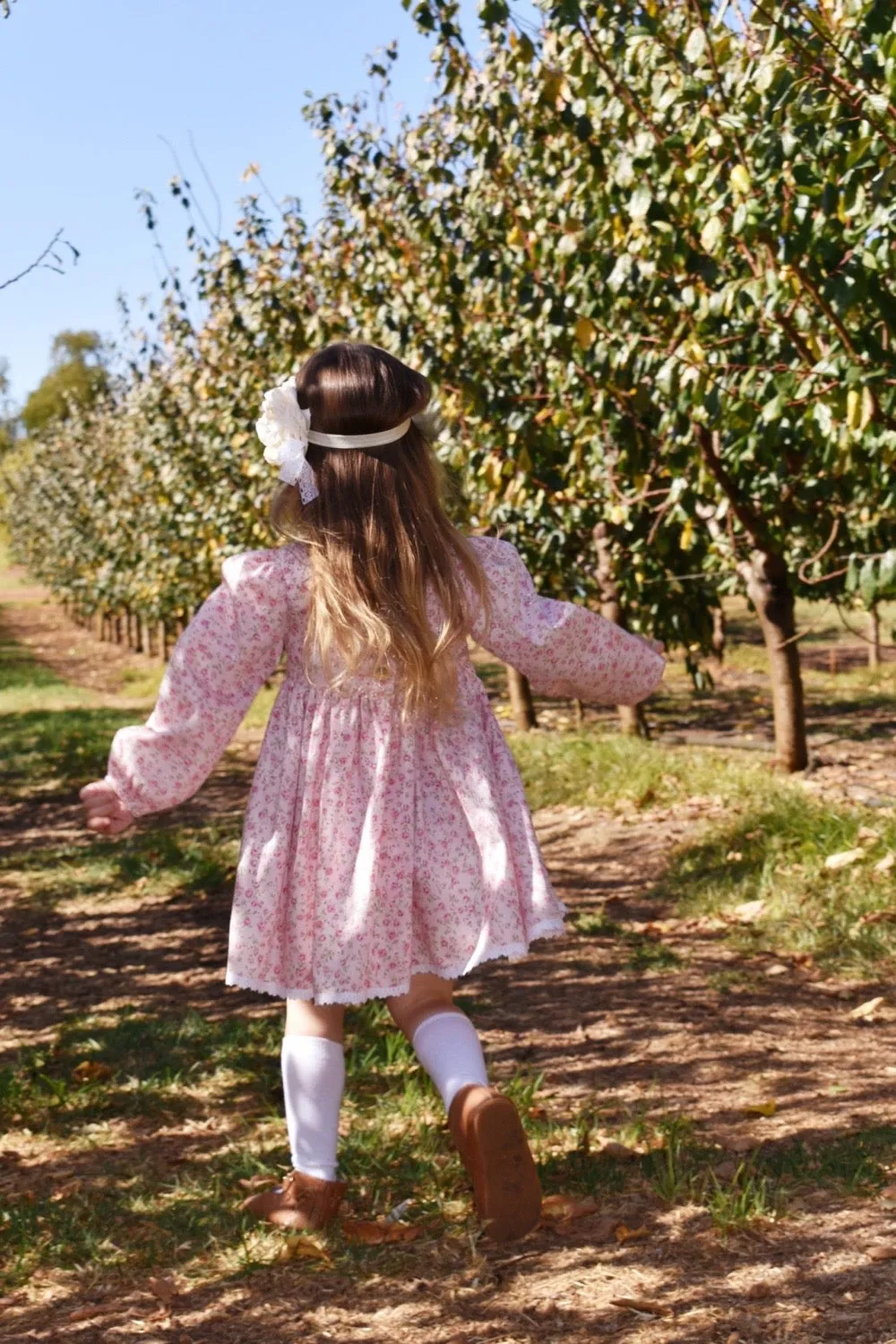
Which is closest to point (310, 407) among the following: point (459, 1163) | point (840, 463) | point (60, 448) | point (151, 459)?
point (459, 1163)

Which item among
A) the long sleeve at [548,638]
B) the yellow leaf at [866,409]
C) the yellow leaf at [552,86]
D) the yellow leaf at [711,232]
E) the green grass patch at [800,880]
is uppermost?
the yellow leaf at [552,86]

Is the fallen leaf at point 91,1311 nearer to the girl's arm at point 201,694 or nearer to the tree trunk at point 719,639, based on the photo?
the girl's arm at point 201,694

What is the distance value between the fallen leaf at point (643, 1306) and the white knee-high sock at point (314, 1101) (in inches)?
27.9

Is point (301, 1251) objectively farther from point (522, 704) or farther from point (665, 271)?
point (522, 704)

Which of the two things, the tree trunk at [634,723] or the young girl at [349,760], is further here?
the tree trunk at [634,723]

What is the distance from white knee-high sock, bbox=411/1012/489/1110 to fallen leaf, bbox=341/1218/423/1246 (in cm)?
25

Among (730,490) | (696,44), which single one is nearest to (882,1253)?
(696,44)

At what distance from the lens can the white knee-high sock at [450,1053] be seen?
276cm

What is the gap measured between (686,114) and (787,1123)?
374 cm

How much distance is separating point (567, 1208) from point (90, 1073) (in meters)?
1.65

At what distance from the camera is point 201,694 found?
2918mm

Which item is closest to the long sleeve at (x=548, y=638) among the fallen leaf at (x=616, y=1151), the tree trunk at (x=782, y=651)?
the fallen leaf at (x=616, y=1151)

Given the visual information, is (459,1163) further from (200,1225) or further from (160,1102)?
(160,1102)

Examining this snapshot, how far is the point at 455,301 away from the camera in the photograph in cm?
711
